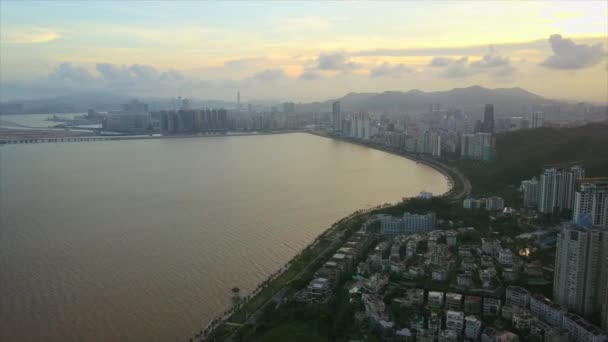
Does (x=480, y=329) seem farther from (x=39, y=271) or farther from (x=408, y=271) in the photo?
(x=39, y=271)

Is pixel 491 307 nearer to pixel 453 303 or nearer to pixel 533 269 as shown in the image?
pixel 453 303

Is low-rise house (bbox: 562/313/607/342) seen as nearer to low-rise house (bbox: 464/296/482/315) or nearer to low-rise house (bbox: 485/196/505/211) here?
low-rise house (bbox: 464/296/482/315)

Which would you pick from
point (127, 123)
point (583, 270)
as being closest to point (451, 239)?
point (583, 270)

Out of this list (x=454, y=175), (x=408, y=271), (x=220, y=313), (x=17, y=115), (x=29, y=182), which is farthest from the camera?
(x=17, y=115)

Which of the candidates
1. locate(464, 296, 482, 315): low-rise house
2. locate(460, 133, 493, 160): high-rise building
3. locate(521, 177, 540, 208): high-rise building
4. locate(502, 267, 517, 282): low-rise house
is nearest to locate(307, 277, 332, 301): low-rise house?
locate(464, 296, 482, 315): low-rise house

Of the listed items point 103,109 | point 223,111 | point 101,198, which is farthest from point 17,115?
point 101,198

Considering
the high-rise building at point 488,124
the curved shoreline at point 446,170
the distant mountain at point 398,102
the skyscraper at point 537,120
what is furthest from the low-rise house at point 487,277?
the distant mountain at point 398,102

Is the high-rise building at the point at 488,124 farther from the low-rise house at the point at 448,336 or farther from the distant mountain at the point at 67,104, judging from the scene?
the distant mountain at the point at 67,104
